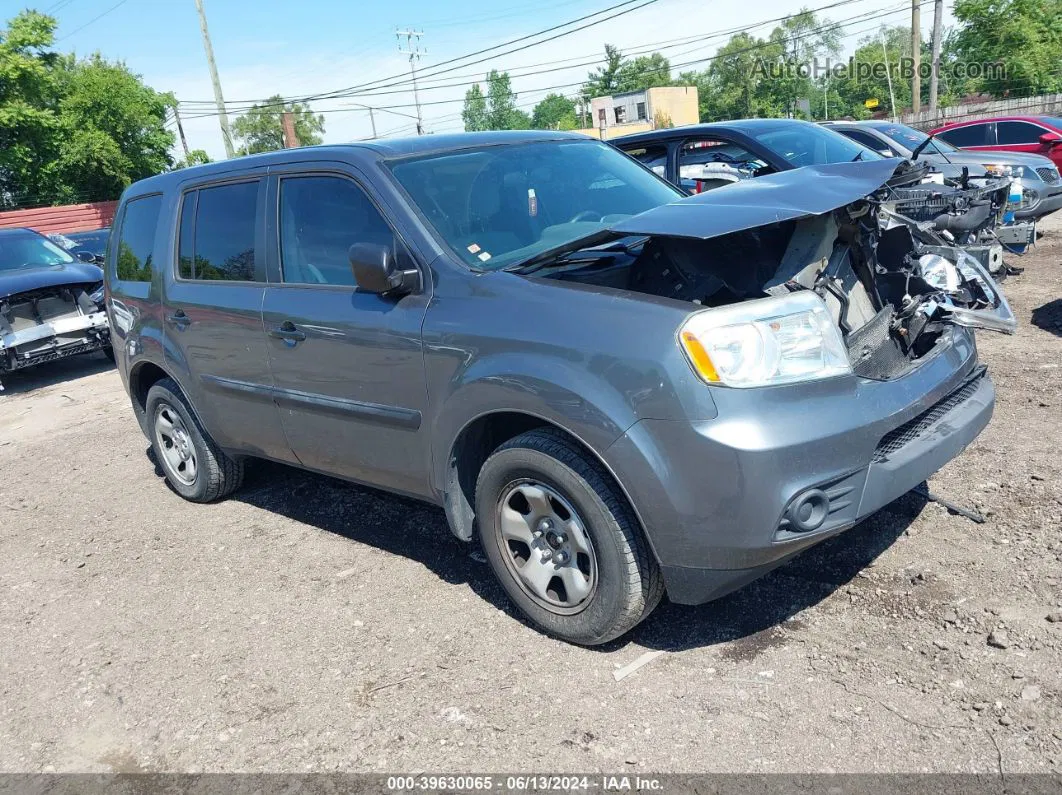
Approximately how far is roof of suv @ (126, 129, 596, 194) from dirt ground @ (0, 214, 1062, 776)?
1908 millimetres

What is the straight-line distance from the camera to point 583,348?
2920mm

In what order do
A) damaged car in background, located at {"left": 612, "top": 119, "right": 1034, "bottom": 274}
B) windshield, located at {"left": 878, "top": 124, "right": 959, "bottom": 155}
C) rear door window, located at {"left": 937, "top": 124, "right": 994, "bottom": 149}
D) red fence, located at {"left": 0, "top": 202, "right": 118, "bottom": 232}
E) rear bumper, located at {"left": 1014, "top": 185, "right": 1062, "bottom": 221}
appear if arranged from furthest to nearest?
red fence, located at {"left": 0, "top": 202, "right": 118, "bottom": 232} < rear door window, located at {"left": 937, "top": 124, "right": 994, "bottom": 149} < rear bumper, located at {"left": 1014, "top": 185, "right": 1062, "bottom": 221} < windshield, located at {"left": 878, "top": 124, "right": 959, "bottom": 155} < damaged car in background, located at {"left": 612, "top": 119, "right": 1034, "bottom": 274}

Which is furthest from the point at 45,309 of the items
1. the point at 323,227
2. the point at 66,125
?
the point at 66,125

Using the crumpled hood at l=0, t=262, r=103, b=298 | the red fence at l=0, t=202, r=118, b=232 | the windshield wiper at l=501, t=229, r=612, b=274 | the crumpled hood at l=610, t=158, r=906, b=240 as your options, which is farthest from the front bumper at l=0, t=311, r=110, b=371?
the red fence at l=0, t=202, r=118, b=232

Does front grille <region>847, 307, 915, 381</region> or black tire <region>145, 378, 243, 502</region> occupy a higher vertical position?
front grille <region>847, 307, 915, 381</region>

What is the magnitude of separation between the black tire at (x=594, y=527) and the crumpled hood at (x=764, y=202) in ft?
2.80

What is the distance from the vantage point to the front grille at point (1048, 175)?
453 inches

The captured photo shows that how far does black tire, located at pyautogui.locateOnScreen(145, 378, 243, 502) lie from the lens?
5.12m

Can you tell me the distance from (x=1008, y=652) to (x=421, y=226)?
2.63m

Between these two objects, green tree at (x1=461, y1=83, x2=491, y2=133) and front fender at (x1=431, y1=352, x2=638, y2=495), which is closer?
front fender at (x1=431, y1=352, x2=638, y2=495)

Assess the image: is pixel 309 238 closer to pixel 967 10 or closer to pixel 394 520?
pixel 394 520

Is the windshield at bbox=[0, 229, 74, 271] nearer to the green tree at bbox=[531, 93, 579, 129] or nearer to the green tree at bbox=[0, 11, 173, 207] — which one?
the green tree at bbox=[0, 11, 173, 207]

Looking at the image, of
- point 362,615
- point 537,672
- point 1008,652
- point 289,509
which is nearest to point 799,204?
point 1008,652

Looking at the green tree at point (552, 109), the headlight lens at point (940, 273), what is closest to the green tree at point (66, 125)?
the headlight lens at point (940, 273)
